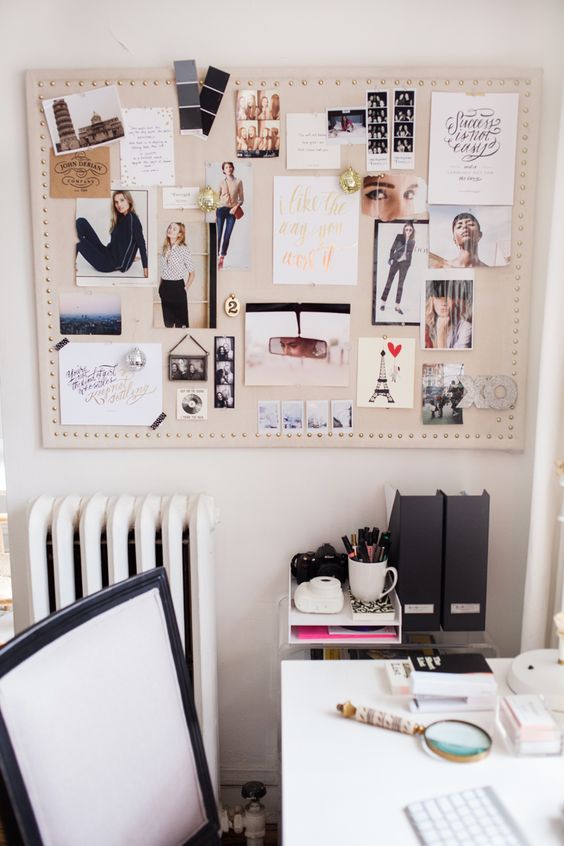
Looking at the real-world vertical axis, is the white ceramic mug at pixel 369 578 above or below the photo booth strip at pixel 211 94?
below

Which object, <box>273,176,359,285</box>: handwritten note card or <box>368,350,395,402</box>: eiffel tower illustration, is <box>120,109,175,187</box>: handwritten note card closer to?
<box>273,176,359,285</box>: handwritten note card

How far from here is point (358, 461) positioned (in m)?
1.75

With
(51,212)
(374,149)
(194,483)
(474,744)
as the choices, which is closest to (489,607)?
(474,744)

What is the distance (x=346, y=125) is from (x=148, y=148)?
0.48 metres

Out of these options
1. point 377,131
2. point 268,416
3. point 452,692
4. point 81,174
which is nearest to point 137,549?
point 268,416

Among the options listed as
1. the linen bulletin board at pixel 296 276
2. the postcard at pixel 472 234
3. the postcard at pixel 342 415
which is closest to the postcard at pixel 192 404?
the linen bulletin board at pixel 296 276

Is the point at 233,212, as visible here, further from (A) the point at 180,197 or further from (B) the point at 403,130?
(B) the point at 403,130

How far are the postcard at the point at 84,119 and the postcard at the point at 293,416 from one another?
30.3 inches

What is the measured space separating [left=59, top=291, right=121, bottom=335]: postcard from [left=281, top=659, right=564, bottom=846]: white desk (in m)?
0.96

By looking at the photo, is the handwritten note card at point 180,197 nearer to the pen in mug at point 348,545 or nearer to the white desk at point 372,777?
the pen in mug at point 348,545

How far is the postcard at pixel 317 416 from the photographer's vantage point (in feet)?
5.57

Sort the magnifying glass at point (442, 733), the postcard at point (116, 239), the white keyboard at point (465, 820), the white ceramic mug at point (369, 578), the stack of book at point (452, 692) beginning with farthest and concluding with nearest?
1. the postcard at point (116, 239)
2. the white ceramic mug at point (369, 578)
3. the stack of book at point (452, 692)
4. the magnifying glass at point (442, 733)
5. the white keyboard at point (465, 820)

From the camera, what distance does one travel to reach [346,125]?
5.28 ft

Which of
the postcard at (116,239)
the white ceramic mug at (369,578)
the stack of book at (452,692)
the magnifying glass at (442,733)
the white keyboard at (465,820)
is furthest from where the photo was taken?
the postcard at (116,239)
